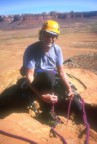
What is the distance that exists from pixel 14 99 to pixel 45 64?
1.12m

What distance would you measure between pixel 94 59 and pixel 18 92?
590 cm

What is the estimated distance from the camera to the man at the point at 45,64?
376cm

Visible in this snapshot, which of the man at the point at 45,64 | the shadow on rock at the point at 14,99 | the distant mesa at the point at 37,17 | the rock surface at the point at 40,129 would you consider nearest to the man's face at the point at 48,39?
the man at the point at 45,64

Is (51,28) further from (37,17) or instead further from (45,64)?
(37,17)

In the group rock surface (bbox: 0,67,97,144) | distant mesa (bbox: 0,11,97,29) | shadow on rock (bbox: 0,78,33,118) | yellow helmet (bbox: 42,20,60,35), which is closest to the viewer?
rock surface (bbox: 0,67,97,144)

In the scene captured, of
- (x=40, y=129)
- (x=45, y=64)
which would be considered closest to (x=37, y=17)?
(x=45, y=64)

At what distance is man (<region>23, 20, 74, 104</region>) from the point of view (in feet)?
12.3

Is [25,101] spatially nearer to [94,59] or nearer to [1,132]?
[1,132]

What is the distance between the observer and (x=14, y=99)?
186 inches

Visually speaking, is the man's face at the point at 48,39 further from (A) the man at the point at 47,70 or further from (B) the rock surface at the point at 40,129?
(B) the rock surface at the point at 40,129

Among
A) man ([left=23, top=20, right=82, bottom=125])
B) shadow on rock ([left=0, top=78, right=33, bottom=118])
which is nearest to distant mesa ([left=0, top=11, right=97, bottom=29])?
shadow on rock ([left=0, top=78, right=33, bottom=118])

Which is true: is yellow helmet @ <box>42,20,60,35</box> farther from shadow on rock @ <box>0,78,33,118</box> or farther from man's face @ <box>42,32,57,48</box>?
shadow on rock @ <box>0,78,33,118</box>

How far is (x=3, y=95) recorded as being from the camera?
16.8ft

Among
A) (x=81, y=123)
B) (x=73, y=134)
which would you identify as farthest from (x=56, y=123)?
(x=81, y=123)
